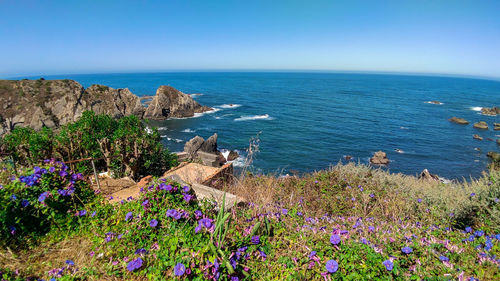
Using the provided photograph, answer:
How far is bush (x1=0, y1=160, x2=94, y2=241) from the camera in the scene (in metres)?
3.35

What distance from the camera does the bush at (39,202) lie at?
3.35m

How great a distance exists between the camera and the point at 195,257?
2.64 metres

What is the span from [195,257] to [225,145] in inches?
1310

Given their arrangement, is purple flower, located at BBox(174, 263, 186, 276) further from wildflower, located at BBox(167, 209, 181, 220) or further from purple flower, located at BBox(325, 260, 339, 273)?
purple flower, located at BBox(325, 260, 339, 273)

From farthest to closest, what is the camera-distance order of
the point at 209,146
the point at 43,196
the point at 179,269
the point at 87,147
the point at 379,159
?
the point at 379,159 < the point at 209,146 < the point at 87,147 < the point at 43,196 < the point at 179,269

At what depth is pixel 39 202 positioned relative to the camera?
3672mm

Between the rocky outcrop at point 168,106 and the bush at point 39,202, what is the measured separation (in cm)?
5130

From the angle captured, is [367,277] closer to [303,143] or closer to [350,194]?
[350,194]

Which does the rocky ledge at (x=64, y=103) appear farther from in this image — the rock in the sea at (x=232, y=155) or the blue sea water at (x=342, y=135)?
the rock in the sea at (x=232, y=155)

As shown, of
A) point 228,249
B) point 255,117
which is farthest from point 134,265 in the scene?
point 255,117

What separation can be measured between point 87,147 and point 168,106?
158ft

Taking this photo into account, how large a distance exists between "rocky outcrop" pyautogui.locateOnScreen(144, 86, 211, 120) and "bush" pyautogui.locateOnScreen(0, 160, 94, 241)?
5130cm

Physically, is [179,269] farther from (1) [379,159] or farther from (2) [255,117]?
→ (2) [255,117]

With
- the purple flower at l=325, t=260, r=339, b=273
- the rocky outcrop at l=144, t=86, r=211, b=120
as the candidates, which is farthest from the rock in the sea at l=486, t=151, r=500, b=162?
the rocky outcrop at l=144, t=86, r=211, b=120
